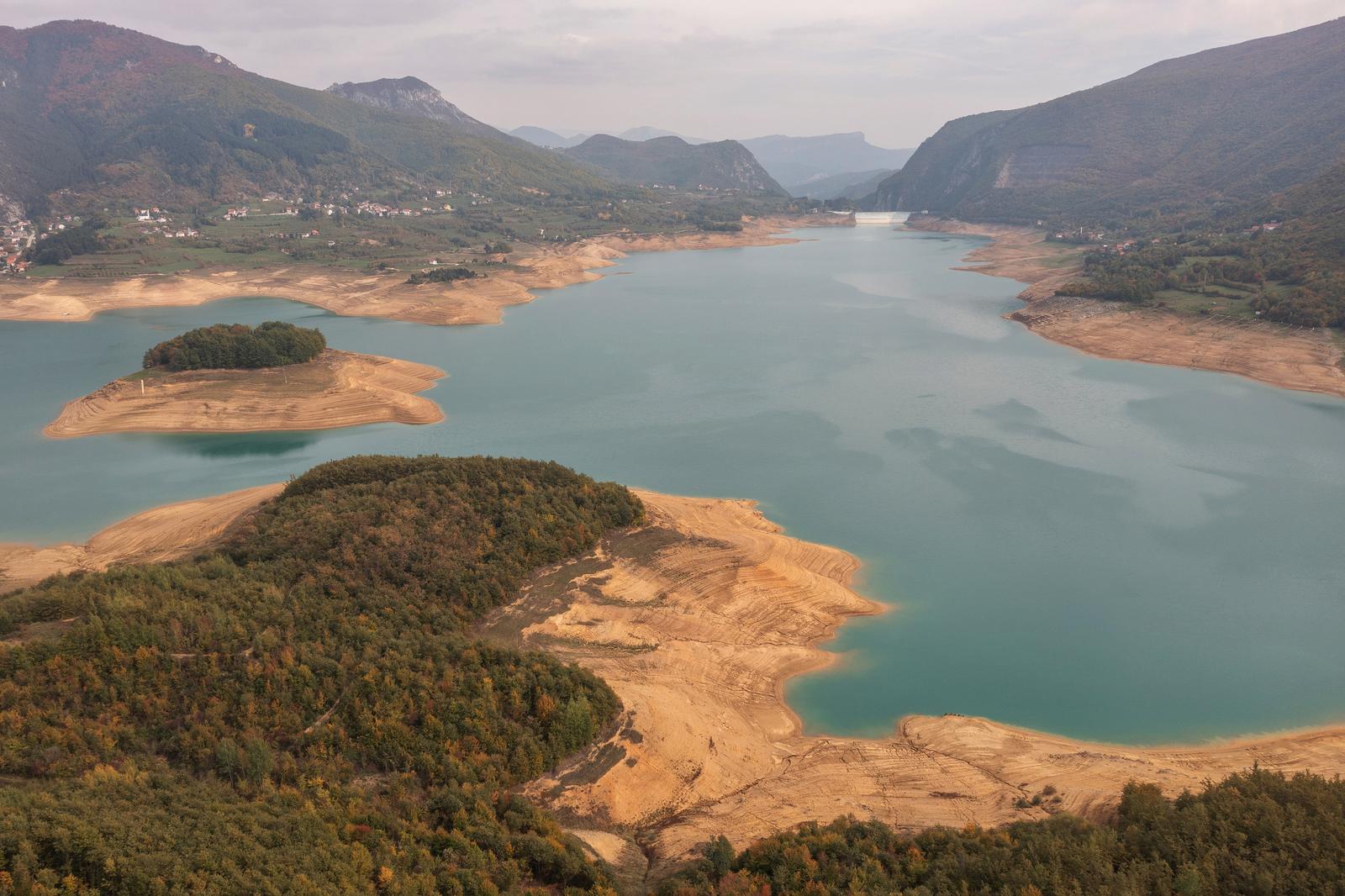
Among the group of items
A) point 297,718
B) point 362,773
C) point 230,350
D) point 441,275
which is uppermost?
point 441,275

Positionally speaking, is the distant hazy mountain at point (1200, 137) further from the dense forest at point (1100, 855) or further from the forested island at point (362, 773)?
the forested island at point (362, 773)

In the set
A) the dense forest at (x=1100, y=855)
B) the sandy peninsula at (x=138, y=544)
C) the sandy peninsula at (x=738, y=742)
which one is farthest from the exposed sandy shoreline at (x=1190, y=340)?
the sandy peninsula at (x=138, y=544)

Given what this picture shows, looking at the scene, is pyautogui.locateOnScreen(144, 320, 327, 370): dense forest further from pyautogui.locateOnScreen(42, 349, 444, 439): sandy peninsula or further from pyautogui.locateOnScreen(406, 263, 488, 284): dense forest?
pyautogui.locateOnScreen(406, 263, 488, 284): dense forest

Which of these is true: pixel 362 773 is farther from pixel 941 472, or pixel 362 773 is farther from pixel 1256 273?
pixel 1256 273

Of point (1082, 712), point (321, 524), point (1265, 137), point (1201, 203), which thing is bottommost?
point (1082, 712)

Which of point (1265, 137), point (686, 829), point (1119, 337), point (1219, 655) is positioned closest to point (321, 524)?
point (686, 829)

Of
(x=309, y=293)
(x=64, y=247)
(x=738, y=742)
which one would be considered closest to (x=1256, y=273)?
(x=738, y=742)

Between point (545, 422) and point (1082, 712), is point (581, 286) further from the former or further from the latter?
point (1082, 712)
